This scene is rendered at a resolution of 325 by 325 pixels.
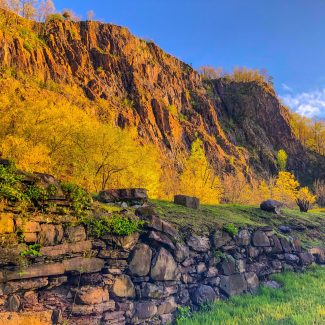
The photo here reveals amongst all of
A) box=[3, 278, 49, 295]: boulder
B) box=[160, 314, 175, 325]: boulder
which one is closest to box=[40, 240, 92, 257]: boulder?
box=[3, 278, 49, 295]: boulder

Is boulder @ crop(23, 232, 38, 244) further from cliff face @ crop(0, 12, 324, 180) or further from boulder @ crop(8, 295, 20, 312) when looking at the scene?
cliff face @ crop(0, 12, 324, 180)

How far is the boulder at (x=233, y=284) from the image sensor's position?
30.9 ft

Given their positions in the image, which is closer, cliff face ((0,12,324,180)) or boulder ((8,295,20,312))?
boulder ((8,295,20,312))

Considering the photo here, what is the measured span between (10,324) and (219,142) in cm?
8233

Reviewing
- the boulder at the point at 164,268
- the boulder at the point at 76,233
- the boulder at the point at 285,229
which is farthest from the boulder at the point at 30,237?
the boulder at the point at 285,229

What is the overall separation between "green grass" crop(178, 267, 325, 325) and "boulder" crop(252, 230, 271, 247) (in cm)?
110

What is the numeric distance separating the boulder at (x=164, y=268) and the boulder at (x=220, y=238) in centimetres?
198

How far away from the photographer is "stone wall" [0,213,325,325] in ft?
20.5

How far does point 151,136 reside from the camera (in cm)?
6762

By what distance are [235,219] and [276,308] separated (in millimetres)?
4340

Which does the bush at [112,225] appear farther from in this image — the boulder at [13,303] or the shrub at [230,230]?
the shrub at [230,230]

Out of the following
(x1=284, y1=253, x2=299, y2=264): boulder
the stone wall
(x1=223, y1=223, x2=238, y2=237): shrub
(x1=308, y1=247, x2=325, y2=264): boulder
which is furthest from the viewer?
(x1=308, y1=247, x2=325, y2=264): boulder

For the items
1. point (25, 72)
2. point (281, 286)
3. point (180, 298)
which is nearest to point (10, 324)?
point (180, 298)

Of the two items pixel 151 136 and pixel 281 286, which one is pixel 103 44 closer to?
pixel 151 136
